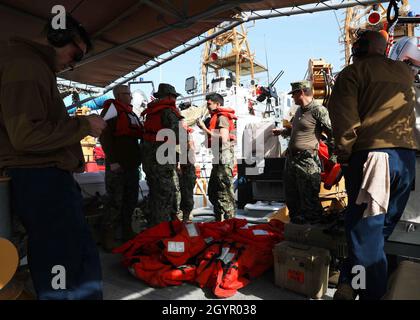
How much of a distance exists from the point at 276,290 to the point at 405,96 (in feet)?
6.20

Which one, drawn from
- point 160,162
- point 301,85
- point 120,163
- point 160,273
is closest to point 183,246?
point 160,273

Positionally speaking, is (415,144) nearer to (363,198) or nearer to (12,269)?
(363,198)

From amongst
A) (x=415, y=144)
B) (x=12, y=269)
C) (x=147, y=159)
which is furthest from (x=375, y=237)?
(x=147, y=159)

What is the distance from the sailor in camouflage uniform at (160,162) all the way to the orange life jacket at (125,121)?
0.52 feet

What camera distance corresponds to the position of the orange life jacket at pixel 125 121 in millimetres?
3961

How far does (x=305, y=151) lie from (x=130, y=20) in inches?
123

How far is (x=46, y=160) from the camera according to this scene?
1.71 meters

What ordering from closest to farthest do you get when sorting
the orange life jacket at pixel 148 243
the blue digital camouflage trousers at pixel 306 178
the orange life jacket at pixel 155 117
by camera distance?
the orange life jacket at pixel 148 243, the blue digital camouflage trousers at pixel 306 178, the orange life jacket at pixel 155 117

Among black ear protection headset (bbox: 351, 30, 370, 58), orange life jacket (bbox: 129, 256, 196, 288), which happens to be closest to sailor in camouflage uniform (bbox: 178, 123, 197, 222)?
orange life jacket (bbox: 129, 256, 196, 288)

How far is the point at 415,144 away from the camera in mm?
2227

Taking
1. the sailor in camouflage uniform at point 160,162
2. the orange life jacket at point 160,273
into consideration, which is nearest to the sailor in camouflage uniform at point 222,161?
the sailor in camouflage uniform at point 160,162

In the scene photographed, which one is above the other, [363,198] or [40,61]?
[40,61]

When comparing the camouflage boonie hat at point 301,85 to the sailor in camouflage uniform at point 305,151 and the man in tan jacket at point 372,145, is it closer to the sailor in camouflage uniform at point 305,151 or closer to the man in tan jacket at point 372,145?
the sailor in camouflage uniform at point 305,151

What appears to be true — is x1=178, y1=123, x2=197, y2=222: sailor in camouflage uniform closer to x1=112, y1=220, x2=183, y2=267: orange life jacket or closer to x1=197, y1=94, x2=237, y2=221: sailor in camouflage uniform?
x1=197, y1=94, x2=237, y2=221: sailor in camouflage uniform
